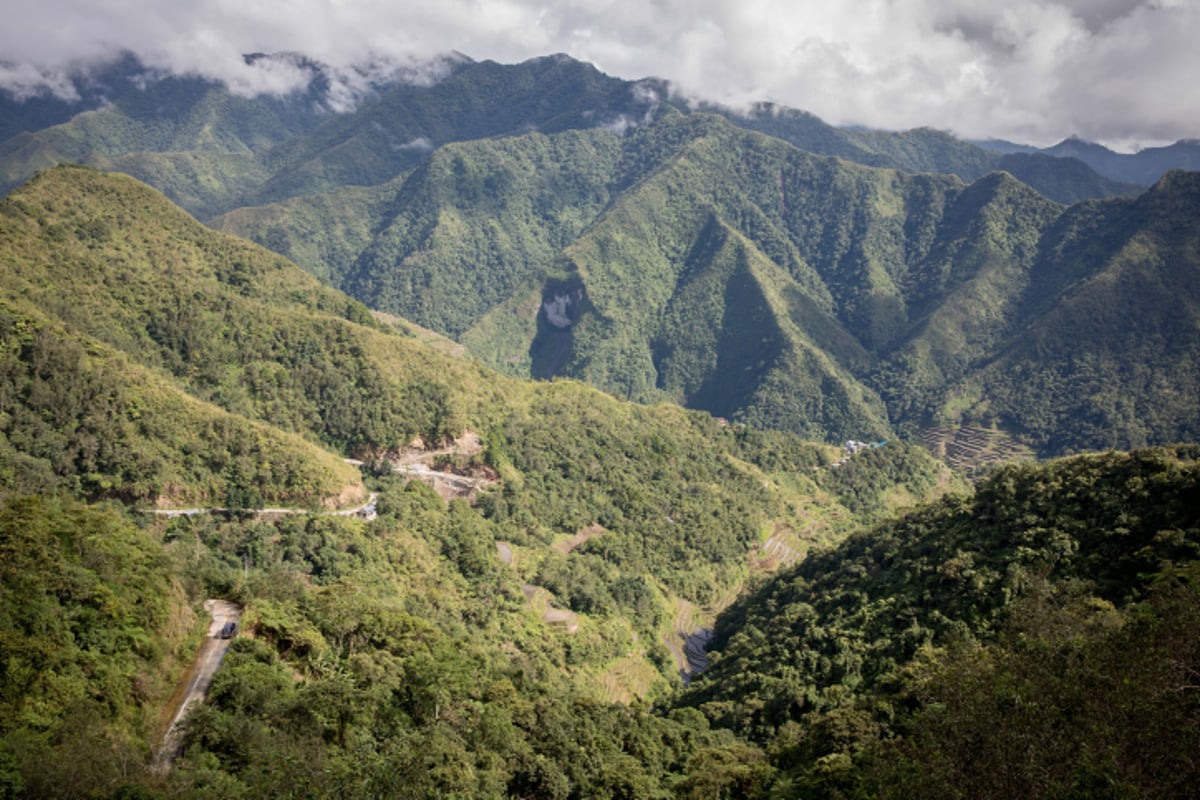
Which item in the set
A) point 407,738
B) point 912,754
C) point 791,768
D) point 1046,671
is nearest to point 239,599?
point 407,738

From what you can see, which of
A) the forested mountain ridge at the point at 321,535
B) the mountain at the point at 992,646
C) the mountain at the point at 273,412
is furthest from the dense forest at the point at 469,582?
the mountain at the point at 273,412

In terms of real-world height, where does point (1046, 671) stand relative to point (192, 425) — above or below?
below

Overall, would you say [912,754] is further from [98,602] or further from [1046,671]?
[98,602]

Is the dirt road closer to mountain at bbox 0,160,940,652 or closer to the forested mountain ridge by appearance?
the forested mountain ridge

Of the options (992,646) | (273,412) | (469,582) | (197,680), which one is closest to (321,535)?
(469,582)

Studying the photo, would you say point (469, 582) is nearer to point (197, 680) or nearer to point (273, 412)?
point (273, 412)

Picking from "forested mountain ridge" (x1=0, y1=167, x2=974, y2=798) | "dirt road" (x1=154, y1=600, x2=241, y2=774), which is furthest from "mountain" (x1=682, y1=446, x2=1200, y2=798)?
"dirt road" (x1=154, y1=600, x2=241, y2=774)

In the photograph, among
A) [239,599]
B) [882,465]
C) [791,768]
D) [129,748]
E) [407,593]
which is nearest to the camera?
[129,748]

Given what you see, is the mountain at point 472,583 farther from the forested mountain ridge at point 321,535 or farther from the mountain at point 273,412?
the mountain at point 273,412
